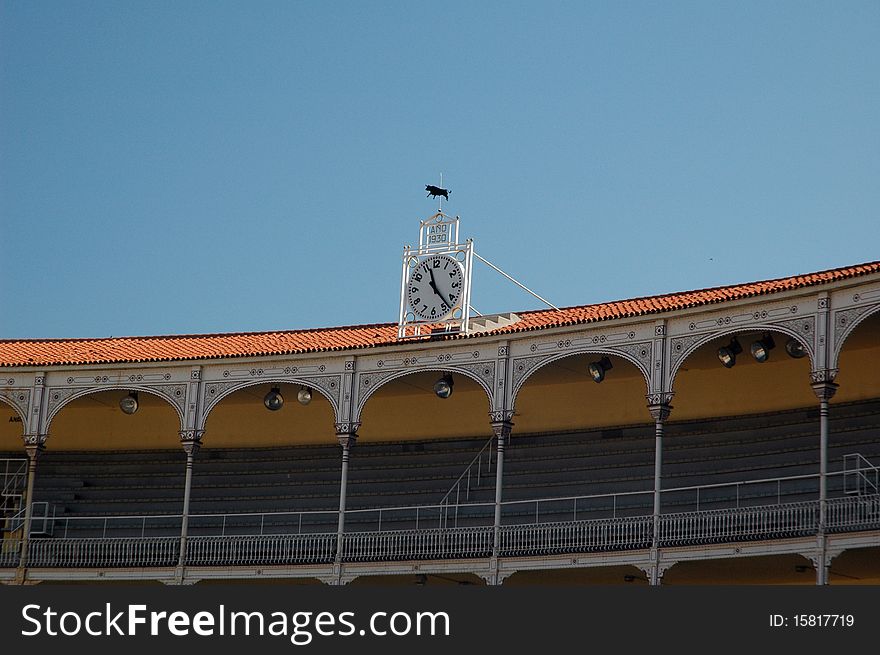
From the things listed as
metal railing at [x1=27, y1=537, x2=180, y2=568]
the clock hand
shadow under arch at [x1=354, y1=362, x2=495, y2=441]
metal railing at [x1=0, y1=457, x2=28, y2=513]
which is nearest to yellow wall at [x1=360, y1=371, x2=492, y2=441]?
shadow under arch at [x1=354, y1=362, x2=495, y2=441]

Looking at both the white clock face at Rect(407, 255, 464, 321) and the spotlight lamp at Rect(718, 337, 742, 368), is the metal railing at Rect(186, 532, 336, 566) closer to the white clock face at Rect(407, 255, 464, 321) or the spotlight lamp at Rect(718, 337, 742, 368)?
the white clock face at Rect(407, 255, 464, 321)

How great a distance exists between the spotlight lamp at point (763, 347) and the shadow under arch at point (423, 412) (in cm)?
720

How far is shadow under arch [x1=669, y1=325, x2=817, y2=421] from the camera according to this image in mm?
32906

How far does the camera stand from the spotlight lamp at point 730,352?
101 ft

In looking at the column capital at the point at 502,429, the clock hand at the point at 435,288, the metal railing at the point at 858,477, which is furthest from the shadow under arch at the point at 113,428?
the metal railing at the point at 858,477

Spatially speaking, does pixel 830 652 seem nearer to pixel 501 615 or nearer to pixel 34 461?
pixel 501 615

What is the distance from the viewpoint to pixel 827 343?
2853 centimetres

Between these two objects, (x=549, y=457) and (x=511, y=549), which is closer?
(x=511, y=549)

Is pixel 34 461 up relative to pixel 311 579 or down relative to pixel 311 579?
up

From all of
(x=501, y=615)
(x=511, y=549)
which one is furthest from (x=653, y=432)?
(x=501, y=615)

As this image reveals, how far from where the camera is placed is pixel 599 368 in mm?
32812

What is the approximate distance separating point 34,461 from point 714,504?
1413 centimetres

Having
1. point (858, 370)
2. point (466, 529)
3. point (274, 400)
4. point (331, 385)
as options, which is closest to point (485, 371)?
point (466, 529)

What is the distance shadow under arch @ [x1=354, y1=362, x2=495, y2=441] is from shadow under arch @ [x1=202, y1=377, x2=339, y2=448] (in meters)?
1.03
